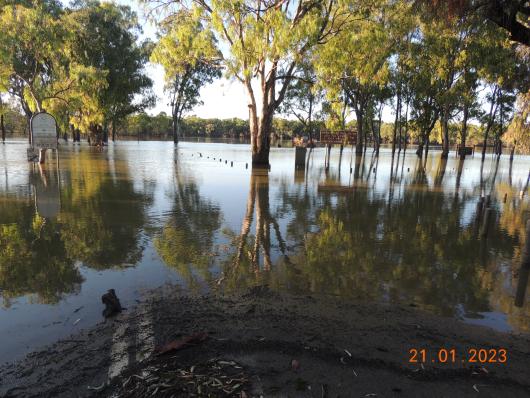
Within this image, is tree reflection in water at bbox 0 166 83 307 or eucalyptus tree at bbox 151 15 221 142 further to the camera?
eucalyptus tree at bbox 151 15 221 142

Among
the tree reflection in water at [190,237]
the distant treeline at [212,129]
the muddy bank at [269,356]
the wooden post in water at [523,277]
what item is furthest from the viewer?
the distant treeline at [212,129]

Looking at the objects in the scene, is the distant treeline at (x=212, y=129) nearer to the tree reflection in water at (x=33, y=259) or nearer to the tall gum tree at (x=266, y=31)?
the tall gum tree at (x=266, y=31)

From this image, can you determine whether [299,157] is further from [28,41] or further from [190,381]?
[190,381]

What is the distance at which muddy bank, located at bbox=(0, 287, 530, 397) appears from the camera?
3.29 m

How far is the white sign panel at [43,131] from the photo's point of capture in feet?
49.3

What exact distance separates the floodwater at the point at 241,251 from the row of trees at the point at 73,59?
11.7 meters

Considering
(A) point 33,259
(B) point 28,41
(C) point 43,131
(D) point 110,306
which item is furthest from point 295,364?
(B) point 28,41

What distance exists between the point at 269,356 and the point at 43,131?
15014 mm

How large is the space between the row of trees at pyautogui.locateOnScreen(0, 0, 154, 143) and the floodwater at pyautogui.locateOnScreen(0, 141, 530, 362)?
11.7 m

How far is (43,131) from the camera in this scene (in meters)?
15.1

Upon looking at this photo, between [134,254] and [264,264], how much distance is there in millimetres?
2381

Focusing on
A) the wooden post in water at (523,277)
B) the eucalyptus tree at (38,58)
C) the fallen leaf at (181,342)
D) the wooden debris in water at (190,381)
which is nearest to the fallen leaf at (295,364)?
the wooden debris in water at (190,381)

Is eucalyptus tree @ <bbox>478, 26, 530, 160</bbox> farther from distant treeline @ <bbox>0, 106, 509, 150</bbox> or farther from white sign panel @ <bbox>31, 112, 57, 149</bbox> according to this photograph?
distant treeline @ <bbox>0, 106, 509, 150</bbox>

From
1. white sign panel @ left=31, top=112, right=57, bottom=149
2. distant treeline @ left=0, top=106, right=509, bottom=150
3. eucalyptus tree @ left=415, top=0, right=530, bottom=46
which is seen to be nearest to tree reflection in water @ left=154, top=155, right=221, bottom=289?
white sign panel @ left=31, top=112, right=57, bottom=149
